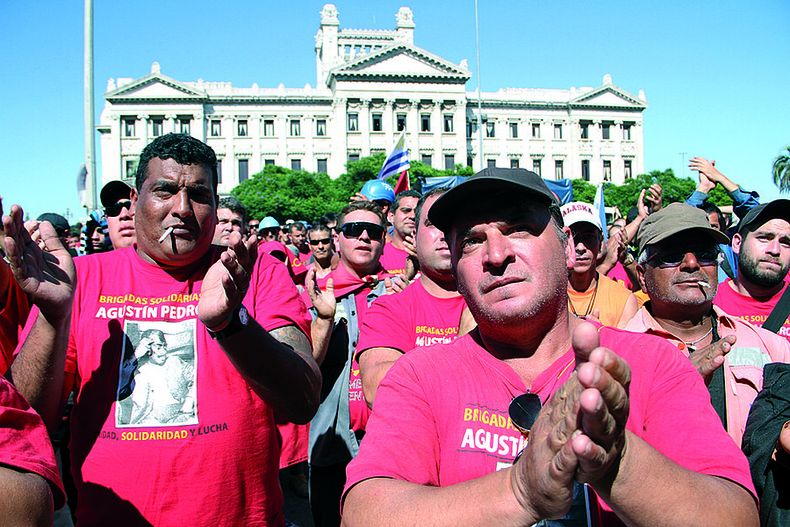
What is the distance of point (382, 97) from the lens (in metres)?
62.6

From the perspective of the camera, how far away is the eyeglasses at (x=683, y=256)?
310cm

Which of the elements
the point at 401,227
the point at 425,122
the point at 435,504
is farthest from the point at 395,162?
the point at 425,122

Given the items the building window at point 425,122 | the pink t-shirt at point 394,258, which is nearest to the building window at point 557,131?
the building window at point 425,122

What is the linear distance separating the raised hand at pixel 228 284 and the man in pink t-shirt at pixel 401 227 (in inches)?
127

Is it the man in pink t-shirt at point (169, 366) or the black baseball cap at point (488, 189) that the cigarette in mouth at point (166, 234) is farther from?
the black baseball cap at point (488, 189)

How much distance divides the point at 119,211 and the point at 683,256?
339cm

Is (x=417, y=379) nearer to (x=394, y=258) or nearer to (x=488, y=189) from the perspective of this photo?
(x=488, y=189)

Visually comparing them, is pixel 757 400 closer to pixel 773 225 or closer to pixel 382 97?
pixel 773 225

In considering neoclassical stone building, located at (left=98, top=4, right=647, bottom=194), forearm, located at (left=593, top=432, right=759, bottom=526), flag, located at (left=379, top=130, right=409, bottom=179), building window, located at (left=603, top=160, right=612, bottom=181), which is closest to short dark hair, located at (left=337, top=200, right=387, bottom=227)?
forearm, located at (left=593, top=432, right=759, bottom=526)

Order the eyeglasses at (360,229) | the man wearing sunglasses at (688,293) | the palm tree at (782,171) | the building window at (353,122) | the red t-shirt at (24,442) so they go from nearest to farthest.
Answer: the red t-shirt at (24,442)
the man wearing sunglasses at (688,293)
the eyeglasses at (360,229)
the palm tree at (782,171)
the building window at (353,122)

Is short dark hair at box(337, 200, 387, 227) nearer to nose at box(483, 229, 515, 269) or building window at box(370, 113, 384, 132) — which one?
nose at box(483, 229, 515, 269)

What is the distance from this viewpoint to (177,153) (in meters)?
2.52

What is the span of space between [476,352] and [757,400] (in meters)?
1.33

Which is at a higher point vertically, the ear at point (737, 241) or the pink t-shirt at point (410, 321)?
the ear at point (737, 241)
